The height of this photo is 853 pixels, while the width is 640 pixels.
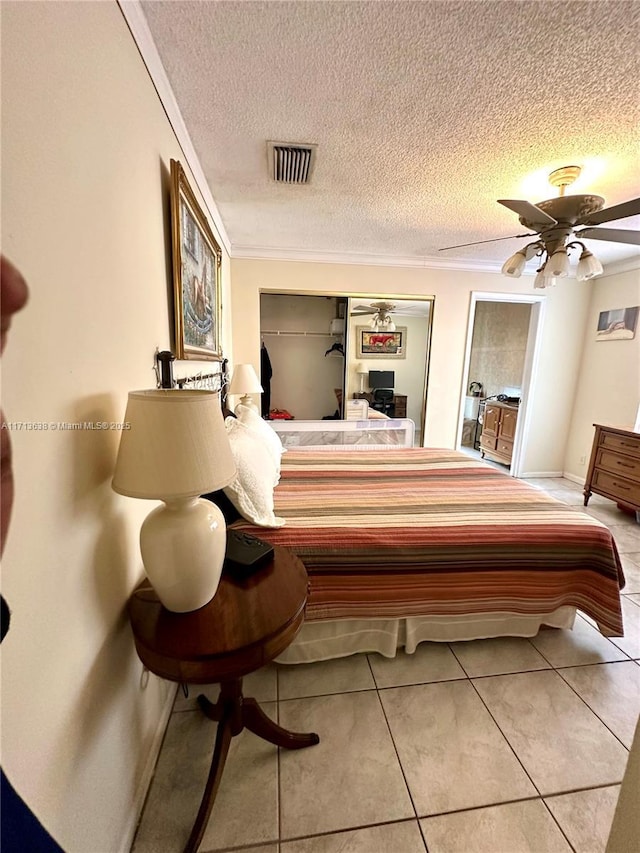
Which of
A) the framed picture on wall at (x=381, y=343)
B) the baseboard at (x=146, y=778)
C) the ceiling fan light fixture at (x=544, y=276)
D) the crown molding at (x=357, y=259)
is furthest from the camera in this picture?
the framed picture on wall at (x=381, y=343)

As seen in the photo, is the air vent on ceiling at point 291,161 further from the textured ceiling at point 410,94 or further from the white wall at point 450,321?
the white wall at point 450,321

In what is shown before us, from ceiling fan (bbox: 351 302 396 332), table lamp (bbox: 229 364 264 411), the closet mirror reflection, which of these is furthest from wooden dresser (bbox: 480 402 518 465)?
table lamp (bbox: 229 364 264 411)

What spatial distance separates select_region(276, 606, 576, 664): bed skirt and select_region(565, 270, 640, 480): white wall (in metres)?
2.90

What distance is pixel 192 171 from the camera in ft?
6.02

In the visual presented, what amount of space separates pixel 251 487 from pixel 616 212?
2230 mm

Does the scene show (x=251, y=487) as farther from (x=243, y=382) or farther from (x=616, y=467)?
(x=616, y=467)

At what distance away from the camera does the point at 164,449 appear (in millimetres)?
784

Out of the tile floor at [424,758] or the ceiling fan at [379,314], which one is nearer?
the tile floor at [424,758]

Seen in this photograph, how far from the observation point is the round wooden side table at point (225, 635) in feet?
2.76

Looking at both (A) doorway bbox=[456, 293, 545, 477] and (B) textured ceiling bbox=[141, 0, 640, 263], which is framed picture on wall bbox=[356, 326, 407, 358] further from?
(B) textured ceiling bbox=[141, 0, 640, 263]

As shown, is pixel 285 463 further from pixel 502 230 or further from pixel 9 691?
pixel 502 230

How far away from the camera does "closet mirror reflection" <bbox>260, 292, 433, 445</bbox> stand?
3.68 m

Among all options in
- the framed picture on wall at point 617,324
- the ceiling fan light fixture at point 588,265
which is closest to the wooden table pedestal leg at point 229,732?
the ceiling fan light fixture at point 588,265

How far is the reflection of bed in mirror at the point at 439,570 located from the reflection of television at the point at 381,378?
2.20m
